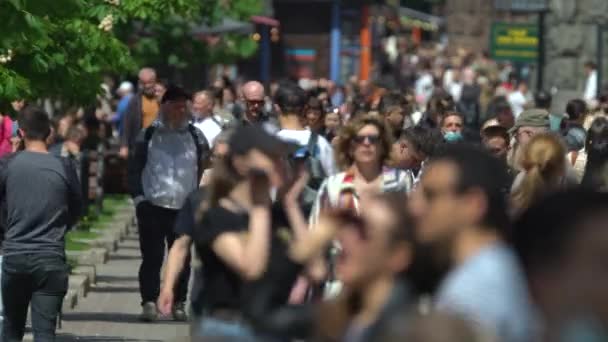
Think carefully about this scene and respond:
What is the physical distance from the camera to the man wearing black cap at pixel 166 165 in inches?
596

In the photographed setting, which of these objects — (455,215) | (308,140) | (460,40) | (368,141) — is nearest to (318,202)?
Result: (368,141)

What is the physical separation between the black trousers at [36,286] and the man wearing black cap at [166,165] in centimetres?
335

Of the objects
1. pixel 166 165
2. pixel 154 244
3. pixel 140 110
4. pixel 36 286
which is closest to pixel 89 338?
pixel 154 244

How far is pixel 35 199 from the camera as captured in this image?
11.8m

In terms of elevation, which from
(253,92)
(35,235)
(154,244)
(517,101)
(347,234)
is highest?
(347,234)

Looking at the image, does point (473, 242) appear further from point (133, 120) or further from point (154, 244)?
point (133, 120)

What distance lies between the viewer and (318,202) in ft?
34.2

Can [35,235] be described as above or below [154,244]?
above

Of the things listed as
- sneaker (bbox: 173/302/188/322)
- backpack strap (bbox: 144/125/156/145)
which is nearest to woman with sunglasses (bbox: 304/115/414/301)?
backpack strap (bbox: 144/125/156/145)

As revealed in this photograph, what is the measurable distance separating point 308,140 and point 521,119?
4008 millimetres

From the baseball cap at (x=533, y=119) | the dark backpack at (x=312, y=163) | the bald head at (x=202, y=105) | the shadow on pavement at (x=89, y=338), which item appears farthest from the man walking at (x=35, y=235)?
the bald head at (x=202, y=105)

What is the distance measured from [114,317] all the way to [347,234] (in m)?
9.41

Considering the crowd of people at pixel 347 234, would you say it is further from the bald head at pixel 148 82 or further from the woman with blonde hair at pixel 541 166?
the bald head at pixel 148 82

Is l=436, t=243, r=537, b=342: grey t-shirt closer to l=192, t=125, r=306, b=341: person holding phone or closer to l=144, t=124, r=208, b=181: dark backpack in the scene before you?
l=192, t=125, r=306, b=341: person holding phone
